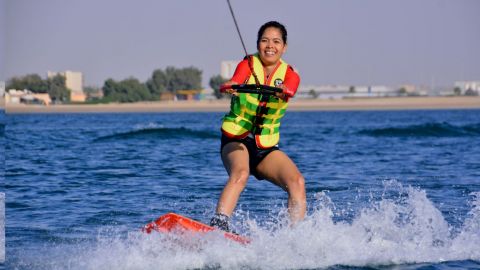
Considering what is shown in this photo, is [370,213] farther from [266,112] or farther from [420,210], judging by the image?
[266,112]

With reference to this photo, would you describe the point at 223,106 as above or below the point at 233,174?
below

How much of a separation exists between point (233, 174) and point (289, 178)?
0.43m

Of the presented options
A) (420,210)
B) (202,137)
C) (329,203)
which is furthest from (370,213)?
(202,137)

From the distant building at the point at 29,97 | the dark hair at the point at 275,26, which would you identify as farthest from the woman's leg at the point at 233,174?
the distant building at the point at 29,97

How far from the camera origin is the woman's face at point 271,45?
22.5 ft

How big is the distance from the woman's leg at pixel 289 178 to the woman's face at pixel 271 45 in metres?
0.74

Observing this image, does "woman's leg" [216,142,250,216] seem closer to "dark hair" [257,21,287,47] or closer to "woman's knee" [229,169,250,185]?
"woman's knee" [229,169,250,185]

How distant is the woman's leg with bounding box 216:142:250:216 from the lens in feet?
22.1

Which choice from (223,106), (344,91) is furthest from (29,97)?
(344,91)

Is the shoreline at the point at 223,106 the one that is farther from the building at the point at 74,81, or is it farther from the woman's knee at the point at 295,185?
the woman's knee at the point at 295,185

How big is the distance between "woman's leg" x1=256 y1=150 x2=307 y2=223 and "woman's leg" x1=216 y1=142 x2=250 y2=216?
184 millimetres

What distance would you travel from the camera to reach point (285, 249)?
22.0 feet

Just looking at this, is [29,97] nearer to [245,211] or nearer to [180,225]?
[245,211]

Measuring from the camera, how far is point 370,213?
8.56 metres
